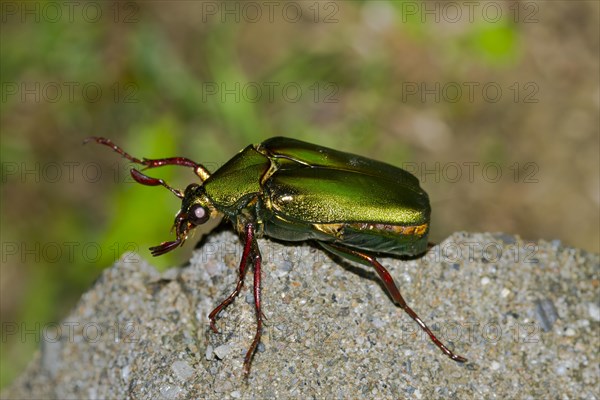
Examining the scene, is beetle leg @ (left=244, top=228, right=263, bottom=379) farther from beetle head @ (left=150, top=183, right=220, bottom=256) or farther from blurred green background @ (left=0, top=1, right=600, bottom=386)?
blurred green background @ (left=0, top=1, right=600, bottom=386)

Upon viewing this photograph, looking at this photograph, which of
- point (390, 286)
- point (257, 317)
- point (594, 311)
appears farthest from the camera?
point (594, 311)

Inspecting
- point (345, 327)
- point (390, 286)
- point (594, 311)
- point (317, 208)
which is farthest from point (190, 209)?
point (594, 311)

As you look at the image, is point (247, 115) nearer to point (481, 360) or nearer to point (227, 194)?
point (227, 194)

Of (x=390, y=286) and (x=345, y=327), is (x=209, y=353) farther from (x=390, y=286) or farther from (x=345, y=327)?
(x=390, y=286)

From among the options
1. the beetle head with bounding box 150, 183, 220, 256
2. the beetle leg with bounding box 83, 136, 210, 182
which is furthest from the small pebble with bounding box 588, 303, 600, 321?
the beetle leg with bounding box 83, 136, 210, 182

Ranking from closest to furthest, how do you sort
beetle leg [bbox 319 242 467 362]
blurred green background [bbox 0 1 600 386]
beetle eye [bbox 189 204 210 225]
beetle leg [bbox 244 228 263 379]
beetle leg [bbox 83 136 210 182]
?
1. beetle leg [bbox 244 228 263 379]
2. beetle leg [bbox 319 242 467 362]
3. beetle eye [bbox 189 204 210 225]
4. beetle leg [bbox 83 136 210 182]
5. blurred green background [bbox 0 1 600 386]

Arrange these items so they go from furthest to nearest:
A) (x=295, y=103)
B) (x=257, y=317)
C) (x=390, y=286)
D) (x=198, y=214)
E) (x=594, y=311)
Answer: (x=295, y=103), (x=594, y=311), (x=198, y=214), (x=390, y=286), (x=257, y=317)

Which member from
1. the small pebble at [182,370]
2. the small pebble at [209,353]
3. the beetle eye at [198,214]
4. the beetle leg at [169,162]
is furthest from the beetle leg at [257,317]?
the beetle leg at [169,162]
